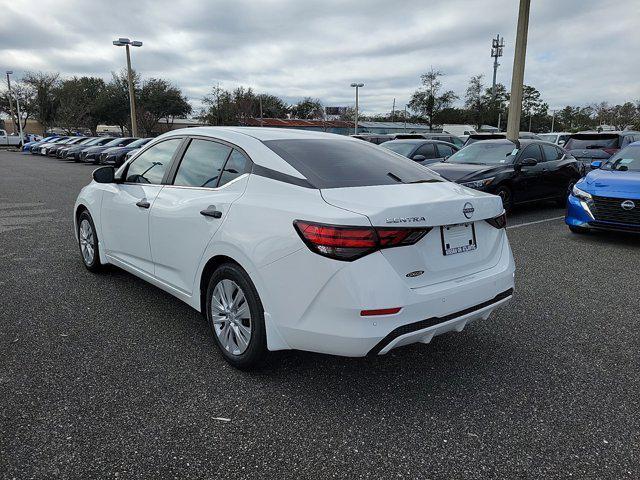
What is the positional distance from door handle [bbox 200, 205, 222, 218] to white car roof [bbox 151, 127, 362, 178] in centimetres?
41

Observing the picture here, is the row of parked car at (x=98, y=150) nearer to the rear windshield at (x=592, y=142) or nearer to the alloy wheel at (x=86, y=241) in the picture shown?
the alloy wheel at (x=86, y=241)

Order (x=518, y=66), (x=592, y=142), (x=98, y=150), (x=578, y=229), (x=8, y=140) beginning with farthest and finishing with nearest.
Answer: (x=8, y=140)
(x=98, y=150)
(x=518, y=66)
(x=592, y=142)
(x=578, y=229)

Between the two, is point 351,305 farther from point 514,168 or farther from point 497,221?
point 514,168

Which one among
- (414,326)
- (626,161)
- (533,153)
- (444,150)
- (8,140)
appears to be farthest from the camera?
(8,140)

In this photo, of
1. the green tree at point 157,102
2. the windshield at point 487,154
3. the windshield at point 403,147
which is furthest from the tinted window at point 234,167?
the green tree at point 157,102

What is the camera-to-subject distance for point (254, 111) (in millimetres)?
61812

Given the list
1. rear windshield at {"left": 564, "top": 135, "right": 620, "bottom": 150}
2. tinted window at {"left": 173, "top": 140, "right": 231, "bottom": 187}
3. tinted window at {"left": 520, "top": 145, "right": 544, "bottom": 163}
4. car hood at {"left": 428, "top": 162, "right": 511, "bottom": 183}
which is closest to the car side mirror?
tinted window at {"left": 173, "top": 140, "right": 231, "bottom": 187}

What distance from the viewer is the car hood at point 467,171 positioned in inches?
344

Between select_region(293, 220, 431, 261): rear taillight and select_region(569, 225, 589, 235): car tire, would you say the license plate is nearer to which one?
select_region(293, 220, 431, 261): rear taillight

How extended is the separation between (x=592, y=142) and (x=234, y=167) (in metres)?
13.2

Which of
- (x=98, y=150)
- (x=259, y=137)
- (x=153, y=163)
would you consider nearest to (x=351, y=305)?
(x=259, y=137)

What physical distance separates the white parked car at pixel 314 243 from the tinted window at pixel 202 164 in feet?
0.04

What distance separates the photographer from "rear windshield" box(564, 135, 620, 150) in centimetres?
1330

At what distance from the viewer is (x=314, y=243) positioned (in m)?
2.62
